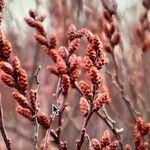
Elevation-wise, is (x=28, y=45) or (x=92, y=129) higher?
(x=28, y=45)

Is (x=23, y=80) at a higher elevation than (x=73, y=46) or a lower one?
lower

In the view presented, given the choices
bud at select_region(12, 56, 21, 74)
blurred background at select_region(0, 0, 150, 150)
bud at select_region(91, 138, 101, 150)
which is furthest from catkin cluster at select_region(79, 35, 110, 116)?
blurred background at select_region(0, 0, 150, 150)

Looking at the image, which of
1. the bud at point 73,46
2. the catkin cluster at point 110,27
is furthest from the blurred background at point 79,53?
the bud at point 73,46

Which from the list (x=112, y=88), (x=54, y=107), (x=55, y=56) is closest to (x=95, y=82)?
(x=54, y=107)

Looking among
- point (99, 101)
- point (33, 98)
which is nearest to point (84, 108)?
point (99, 101)

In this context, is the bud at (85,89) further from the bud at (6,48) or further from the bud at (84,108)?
the bud at (6,48)

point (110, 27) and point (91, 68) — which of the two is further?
point (110, 27)

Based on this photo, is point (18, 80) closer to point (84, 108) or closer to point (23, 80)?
point (23, 80)

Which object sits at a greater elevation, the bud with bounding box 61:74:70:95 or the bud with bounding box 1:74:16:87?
the bud with bounding box 61:74:70:95

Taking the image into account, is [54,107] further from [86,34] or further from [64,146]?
[86,34]

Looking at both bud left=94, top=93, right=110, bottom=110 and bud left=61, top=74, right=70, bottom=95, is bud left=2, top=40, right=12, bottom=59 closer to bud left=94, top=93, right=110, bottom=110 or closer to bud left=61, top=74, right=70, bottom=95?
bud left=61, top=74, right=70, bottom=95

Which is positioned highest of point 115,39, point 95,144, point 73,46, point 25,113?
point 115,39
